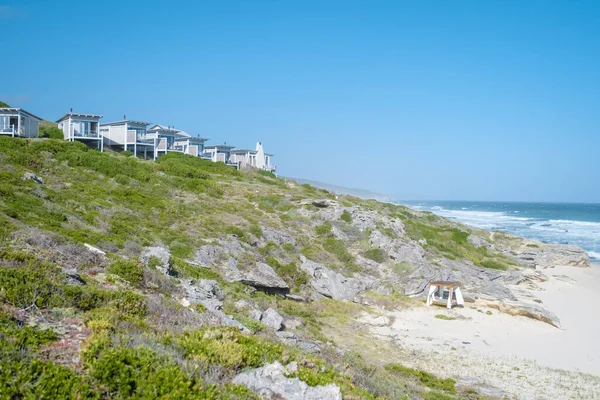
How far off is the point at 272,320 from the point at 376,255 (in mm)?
13978

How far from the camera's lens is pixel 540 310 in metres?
20.7

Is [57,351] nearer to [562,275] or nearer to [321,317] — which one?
[321,317]

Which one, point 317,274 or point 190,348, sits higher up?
point 190,348

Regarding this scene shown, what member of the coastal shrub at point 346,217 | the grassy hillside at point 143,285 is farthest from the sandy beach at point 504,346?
the coastal shrub at point 346,217

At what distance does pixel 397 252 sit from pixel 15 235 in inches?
846

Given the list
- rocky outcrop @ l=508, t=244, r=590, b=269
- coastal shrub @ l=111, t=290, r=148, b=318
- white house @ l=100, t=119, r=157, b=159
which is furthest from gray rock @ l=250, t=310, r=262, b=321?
white house @ l=100, t=119, r=157, b=159

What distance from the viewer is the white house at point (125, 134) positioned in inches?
2028

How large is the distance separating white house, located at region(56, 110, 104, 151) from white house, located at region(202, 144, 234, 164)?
18.4m

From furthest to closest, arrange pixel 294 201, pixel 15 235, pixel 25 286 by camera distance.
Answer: pixel 294 201 < pixel 15 235 < pixel 25 286

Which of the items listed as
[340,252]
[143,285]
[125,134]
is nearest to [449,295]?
[340,252]

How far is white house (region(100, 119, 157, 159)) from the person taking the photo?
51.5m

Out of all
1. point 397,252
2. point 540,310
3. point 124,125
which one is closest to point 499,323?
point 540,310

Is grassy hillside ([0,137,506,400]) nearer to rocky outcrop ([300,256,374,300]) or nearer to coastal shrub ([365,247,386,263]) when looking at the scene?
coastal shrub ([365,247,386,263])

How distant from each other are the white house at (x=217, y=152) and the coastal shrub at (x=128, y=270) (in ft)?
174
